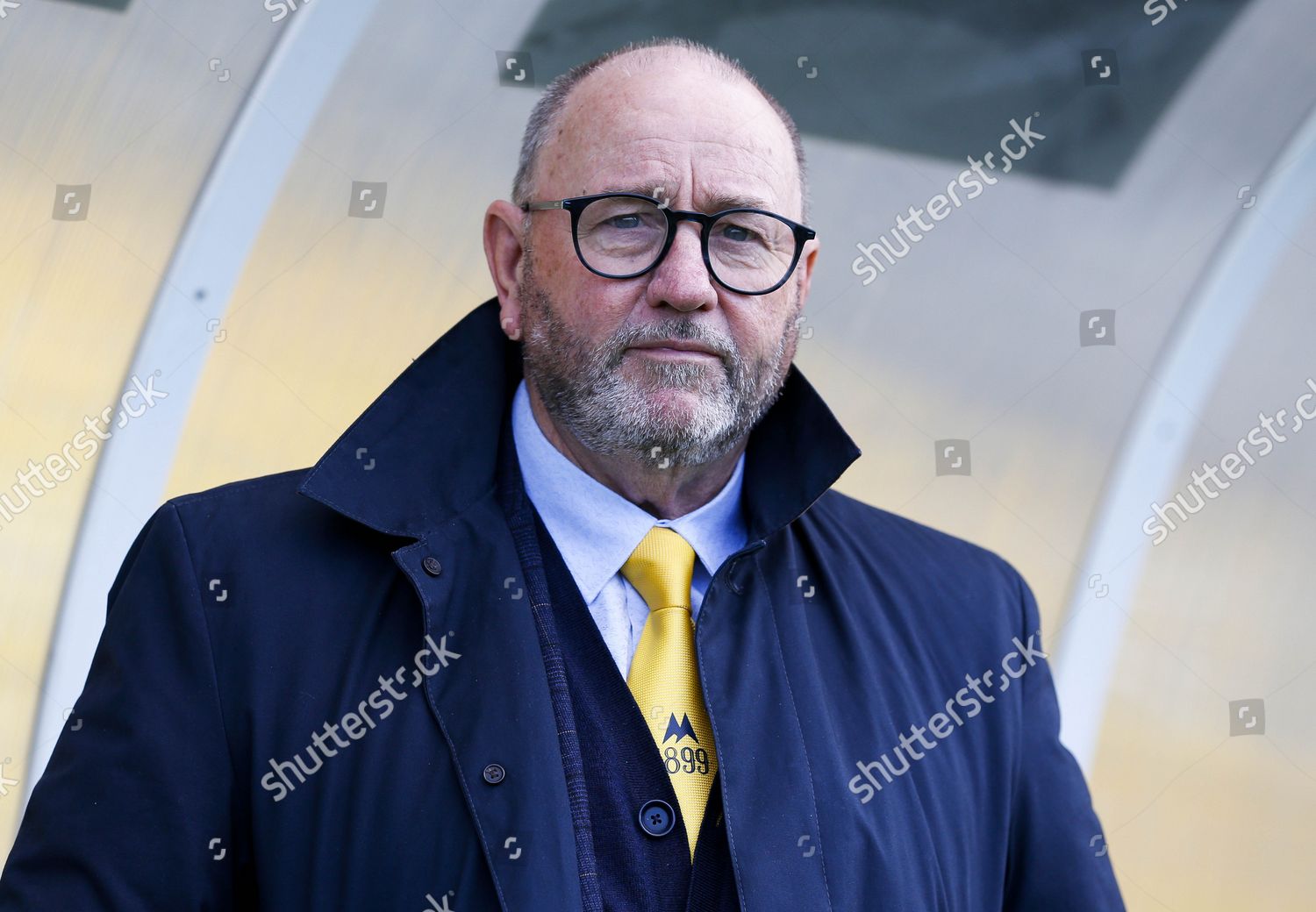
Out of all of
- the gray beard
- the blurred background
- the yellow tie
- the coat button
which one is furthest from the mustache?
the blurred background

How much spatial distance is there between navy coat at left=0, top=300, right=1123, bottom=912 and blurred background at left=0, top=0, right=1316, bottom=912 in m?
1.08

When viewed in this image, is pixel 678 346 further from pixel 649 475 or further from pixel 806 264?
pixel 806 264

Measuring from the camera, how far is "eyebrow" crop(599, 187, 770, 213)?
186cm

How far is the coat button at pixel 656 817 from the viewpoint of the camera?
1.60 metres

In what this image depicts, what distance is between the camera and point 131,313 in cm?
277

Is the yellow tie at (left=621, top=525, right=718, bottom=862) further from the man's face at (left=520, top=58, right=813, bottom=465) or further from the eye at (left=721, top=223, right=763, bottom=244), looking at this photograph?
the eye at (left=721, top=223, right=763, bottom=244)

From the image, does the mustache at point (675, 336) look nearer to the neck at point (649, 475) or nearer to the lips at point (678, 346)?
the lips at point (678, 346)

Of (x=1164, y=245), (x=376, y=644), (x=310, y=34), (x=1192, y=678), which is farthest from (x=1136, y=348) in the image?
(x=376, y=644)

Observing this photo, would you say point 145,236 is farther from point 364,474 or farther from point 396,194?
point 364,474

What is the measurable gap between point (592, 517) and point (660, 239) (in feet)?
1.34

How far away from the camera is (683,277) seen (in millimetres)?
1812

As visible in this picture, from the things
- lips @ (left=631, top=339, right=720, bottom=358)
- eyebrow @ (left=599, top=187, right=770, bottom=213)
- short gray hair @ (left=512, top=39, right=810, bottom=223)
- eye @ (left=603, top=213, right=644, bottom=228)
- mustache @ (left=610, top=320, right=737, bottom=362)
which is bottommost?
lips @ (left=631, top=339, right=720, bottom=358)

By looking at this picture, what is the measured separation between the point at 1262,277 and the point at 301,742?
281 cm

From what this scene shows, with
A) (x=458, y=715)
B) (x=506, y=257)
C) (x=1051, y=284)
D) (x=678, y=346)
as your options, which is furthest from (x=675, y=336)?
(x=1051, y=284)
